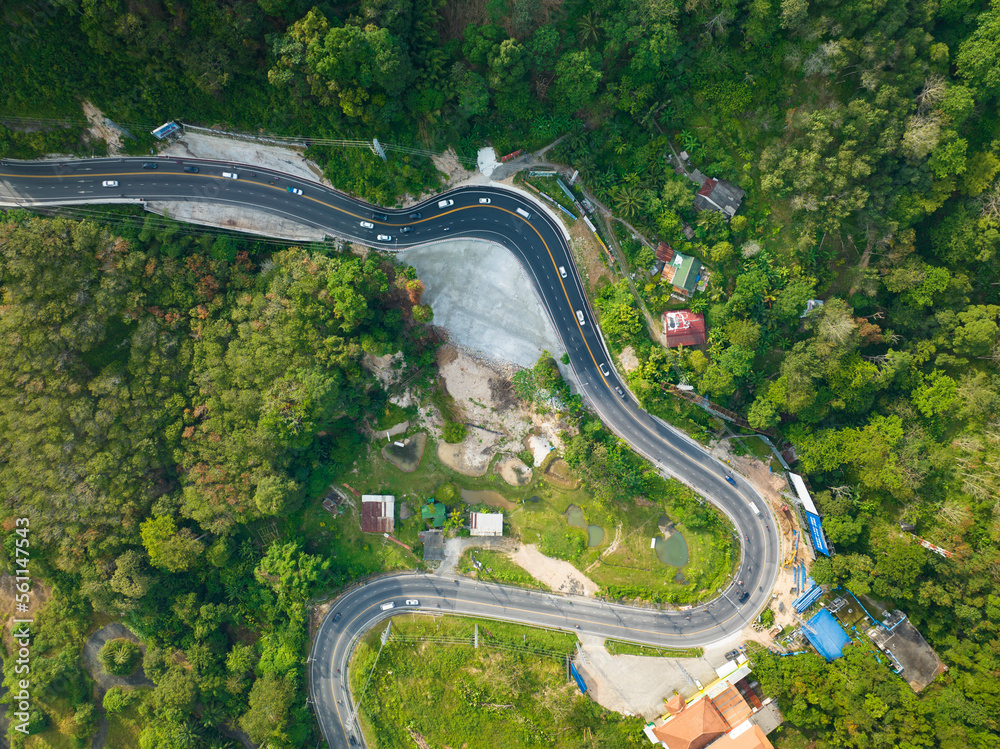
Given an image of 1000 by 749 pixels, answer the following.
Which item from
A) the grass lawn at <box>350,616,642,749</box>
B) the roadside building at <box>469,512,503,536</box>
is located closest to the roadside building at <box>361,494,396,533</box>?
the roadside building at <box>469,512,503,536</box>

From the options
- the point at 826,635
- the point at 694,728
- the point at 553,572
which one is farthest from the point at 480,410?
the point at 826,635

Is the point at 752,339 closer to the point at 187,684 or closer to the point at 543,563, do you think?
the point at 543,563

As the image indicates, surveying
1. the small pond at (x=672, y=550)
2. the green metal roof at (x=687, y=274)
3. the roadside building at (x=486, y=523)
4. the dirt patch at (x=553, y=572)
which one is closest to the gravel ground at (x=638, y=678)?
the dirt patch at (x=553, y=572)

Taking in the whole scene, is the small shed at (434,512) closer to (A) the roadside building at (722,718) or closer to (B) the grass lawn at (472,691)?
(B) the grass lawn at (472,691)

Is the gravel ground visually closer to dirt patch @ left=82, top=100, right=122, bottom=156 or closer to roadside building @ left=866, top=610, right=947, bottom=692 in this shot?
roadside building @ left=866, top=610, right=947, bottom=692

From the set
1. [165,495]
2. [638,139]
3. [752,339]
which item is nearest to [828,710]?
[752,339]

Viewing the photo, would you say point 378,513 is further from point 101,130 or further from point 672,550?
point 101,130

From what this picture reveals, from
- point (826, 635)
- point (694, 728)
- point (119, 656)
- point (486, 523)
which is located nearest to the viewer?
point (694, 728)
